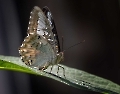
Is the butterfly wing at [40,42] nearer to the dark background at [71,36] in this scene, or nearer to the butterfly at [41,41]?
the butterfly at [41,41]

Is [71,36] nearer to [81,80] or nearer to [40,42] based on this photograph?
[40,42]

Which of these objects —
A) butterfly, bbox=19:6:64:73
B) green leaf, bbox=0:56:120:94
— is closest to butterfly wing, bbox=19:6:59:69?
butterfly, bbox=19:6:64:73

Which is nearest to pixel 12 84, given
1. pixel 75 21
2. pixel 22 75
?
pixel 22 75

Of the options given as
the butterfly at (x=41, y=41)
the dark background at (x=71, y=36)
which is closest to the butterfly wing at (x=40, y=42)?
the butterfly at (x=41, y=41)

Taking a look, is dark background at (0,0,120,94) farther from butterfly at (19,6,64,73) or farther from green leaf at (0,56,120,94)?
green leaf at (0,56,120,94)

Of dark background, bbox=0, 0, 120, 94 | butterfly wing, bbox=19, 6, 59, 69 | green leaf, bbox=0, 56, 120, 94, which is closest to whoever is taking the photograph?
green leaf, bbox=0, 56, 120, 94

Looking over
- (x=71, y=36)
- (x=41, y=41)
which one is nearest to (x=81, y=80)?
(x=41, y=41)
